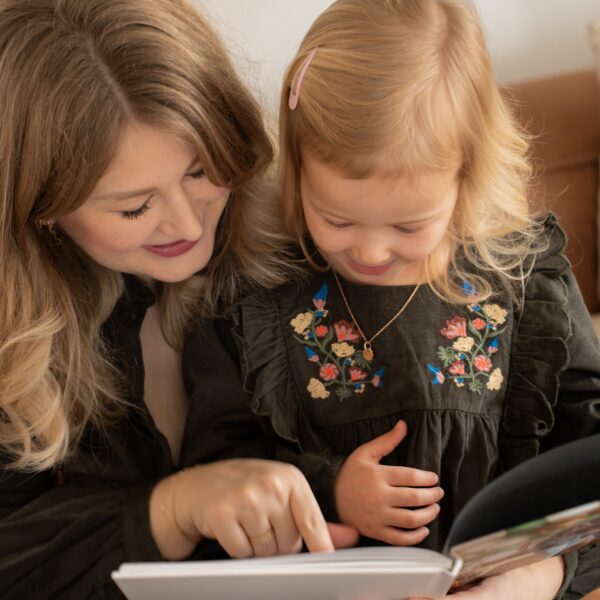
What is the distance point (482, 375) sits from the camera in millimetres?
1219

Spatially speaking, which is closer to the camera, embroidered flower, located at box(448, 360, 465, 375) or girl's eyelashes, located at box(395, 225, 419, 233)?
girl's eyelashes, located at box(395, 225, 419, 233)

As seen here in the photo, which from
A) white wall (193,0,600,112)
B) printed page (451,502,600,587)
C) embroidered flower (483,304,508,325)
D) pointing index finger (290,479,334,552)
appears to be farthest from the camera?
white wall (193,0,600,112)

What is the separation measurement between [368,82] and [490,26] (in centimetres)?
108

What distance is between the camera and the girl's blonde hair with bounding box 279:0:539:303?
104cm

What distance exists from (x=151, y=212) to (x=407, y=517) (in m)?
0.50

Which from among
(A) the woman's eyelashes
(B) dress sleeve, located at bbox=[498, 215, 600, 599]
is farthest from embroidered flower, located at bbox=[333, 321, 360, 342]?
(A) the woman's eyelashes

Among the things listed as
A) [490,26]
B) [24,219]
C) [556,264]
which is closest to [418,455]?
[556,264]

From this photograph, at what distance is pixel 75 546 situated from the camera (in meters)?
1.20

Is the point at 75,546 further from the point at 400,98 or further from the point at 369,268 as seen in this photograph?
the point at 400,98

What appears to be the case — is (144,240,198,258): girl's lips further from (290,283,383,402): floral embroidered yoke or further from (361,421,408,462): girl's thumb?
(361,421,408,462): girl's thumb

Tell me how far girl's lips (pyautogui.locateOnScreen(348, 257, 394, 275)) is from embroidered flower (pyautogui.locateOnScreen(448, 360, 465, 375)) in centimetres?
16

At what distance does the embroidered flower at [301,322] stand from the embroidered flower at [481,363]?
23 centimetres

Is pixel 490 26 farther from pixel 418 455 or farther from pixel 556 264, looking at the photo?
pixel 418 455

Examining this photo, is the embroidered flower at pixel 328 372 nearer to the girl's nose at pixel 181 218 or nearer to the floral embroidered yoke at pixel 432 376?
the floral embroidered yoke at pixel 432 376
